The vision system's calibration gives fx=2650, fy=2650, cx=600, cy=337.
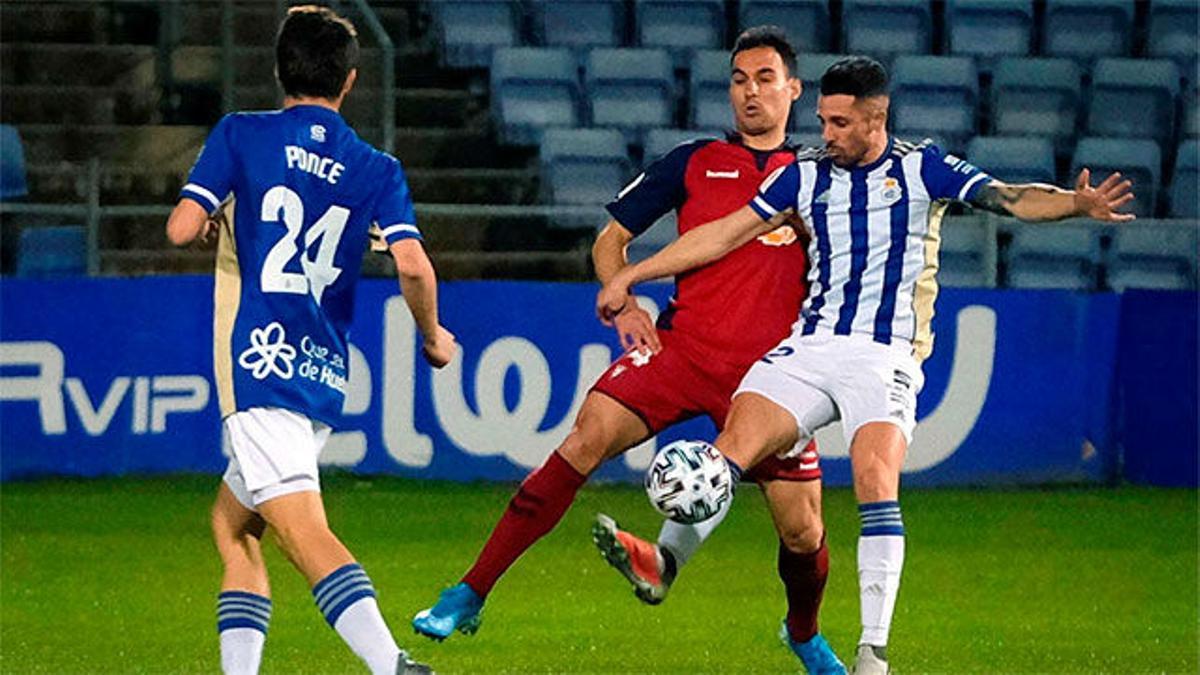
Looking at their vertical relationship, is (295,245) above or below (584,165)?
above

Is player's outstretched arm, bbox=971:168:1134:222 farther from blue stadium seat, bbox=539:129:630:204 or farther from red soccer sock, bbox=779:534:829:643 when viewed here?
blue stadium seat, bbox=539:129:630:204

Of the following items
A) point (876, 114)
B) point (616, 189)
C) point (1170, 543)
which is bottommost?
point (1170, 543)

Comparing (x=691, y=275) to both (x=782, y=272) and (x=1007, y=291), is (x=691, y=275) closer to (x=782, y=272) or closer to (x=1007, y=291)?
(x=782, y=272)

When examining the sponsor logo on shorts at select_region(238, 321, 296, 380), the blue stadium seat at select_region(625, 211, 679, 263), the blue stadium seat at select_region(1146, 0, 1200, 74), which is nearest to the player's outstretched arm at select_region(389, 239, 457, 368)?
the sponsor logo on shorts at select_region(238, 321, 296, 380)

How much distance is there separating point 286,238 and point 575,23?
37.0 feet

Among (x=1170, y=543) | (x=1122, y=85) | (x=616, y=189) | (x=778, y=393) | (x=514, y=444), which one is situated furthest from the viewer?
(x=1122, y=85)

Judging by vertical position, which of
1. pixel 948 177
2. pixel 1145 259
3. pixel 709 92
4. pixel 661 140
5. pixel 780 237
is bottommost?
pixel 1145 259

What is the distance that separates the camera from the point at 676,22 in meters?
17.7

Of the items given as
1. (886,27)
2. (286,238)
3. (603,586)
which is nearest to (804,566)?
(286,238)

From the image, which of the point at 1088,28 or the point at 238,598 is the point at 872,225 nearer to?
the point at 238,598

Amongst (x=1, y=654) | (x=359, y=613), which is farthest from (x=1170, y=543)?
(x=359, y=613)

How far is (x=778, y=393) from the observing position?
7555 mm

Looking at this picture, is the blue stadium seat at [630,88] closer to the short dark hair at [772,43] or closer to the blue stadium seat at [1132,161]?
the blue stadium seat at [1132,161]

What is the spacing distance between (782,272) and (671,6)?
386 inches
